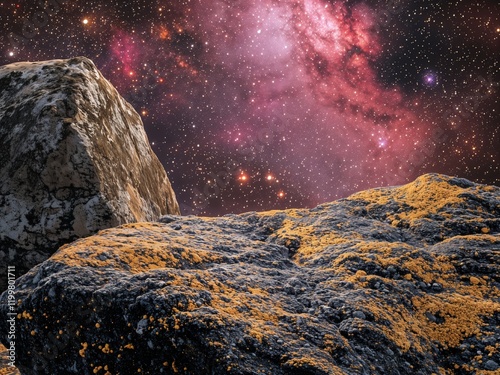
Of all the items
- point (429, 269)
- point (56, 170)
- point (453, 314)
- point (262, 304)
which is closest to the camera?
point (262, 304)

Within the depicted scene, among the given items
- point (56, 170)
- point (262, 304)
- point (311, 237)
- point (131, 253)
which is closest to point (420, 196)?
point (311, 237)

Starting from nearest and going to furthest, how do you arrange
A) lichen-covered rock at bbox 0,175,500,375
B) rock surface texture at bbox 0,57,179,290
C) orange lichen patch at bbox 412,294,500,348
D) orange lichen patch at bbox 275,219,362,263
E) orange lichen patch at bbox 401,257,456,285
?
lichen-covered rock at bbox 0,175,500,375 → orange lichen patch at bbox 412,294,500,348 → orange lichen patch at bbox 401,257,456,285 → orange lichen patch at bbox 275,219,362,263 → rock surface texture at bbox 0,57,179,290

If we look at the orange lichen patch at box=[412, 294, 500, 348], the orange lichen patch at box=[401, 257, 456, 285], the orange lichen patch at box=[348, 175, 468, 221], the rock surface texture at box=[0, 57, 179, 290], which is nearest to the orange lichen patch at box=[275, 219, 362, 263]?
the orange lichen patch at box=[401, 257, 456, 285]

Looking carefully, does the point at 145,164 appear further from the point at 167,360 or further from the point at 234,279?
the point at 167,360

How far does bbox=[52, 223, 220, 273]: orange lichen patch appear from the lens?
2.60 m

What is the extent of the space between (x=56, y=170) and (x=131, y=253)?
187 centimetres

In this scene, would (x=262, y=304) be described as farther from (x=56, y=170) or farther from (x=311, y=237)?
(x=56, y=170)

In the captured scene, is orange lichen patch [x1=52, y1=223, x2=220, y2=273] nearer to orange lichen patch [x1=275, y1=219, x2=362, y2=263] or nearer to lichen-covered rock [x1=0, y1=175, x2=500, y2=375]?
lichen-covered rock [x1=0, y1=175, x2=500, y2=375]

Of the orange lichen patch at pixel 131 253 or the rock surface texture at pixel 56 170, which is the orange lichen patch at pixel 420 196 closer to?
the orange lichen patch at pixel 131 253

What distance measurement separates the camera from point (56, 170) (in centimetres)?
405

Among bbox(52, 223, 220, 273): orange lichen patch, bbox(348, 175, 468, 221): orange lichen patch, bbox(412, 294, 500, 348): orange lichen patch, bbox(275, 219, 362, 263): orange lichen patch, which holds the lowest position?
bbox(412, 294, 500, 348): orange lichen patch

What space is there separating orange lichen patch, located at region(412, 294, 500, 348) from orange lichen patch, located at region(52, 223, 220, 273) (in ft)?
5.21

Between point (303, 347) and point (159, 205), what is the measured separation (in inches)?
156

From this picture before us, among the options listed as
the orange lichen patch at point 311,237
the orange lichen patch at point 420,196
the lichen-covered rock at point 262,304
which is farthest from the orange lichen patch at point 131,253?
the orange lichen patch at point 420,196
